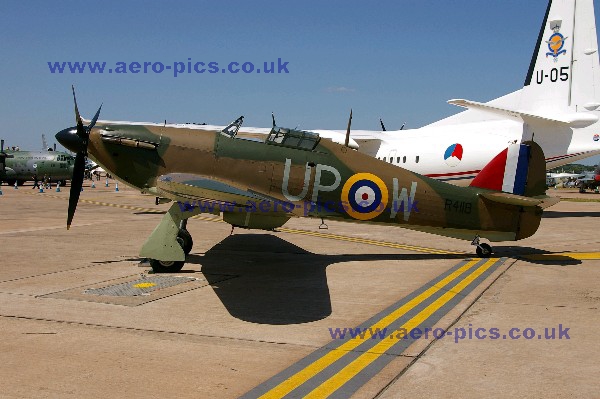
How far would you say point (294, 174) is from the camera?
1095 centimetres

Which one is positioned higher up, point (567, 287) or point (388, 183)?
point (388, 183)

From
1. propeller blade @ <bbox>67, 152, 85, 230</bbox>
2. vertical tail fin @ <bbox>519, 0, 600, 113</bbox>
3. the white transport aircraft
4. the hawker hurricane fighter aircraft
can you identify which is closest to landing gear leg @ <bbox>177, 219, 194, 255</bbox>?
the hawker hurricane fighter aircraft

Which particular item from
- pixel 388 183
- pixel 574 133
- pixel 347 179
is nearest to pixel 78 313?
pixel 347 179

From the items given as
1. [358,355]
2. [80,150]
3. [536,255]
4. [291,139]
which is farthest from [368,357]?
[536,255]

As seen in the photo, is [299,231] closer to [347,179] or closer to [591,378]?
[347,179]

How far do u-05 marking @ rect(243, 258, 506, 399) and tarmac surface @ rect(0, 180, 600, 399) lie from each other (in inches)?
0.9

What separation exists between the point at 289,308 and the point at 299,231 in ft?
33.6

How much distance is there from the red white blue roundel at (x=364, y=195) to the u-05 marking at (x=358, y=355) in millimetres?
2346

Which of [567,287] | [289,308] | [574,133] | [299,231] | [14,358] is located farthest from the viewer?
[574,133]

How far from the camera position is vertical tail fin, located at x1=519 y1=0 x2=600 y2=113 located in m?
22.3

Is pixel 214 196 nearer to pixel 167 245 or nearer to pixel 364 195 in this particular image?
pixel 167 245

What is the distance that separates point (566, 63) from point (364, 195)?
16142 mm

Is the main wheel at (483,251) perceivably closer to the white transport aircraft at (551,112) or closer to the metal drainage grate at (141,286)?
the metal drainage grate at (141,286)

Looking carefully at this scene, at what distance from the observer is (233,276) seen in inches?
403
